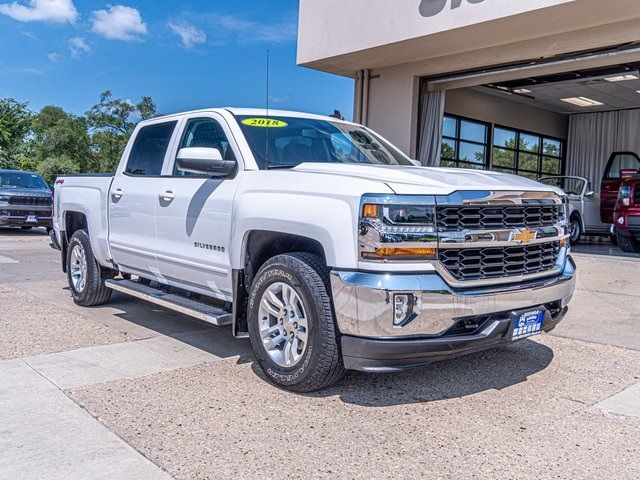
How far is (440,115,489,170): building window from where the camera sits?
18053 millimetres

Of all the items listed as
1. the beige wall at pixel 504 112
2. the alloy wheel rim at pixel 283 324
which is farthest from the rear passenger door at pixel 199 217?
the beige wall at pixel 504 112

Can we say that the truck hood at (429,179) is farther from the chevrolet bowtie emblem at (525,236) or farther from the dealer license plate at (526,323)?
the dealer license plate at (526,323)

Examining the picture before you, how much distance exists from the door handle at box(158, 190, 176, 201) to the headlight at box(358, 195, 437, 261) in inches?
85.4

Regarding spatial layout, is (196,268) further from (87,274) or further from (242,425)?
(87,274)

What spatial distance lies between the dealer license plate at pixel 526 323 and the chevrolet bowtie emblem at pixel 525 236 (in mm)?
477

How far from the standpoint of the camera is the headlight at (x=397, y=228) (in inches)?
142

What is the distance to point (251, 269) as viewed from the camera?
15.0 feet

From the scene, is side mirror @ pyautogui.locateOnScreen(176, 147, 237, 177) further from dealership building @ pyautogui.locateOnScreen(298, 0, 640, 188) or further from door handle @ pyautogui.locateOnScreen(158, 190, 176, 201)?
dealership building @ pyautogui.locateOnScreen(298, 0, 640, 188)

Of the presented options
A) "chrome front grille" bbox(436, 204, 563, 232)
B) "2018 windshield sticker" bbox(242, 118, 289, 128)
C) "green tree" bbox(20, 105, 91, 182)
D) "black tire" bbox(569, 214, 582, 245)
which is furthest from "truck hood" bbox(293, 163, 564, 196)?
"green tree" bbox(20, 105, 91, 182)

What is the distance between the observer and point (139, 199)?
568 centimetres

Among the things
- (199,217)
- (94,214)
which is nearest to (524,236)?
(199,217)

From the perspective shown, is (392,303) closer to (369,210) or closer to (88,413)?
(369,210)

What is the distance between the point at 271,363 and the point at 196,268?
3.86 feet

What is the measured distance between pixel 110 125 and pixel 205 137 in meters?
52.8
